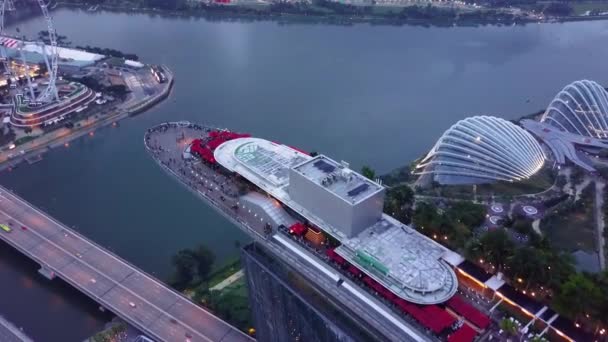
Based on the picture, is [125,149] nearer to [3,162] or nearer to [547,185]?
[3,162]

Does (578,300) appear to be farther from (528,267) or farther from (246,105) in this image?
(246,105)

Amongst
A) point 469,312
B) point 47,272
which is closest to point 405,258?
point 469,312

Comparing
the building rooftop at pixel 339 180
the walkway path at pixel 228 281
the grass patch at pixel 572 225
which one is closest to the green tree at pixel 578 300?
the building rooftop at pixel 339 180

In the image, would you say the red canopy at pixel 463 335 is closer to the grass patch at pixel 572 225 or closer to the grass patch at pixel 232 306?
the grass patch at pixel 232 306

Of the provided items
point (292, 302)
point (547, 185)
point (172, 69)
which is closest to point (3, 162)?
point (172, 69)

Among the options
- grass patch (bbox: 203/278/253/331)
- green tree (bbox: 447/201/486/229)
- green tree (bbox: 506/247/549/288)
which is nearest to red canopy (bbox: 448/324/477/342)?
green tree (bbox: 506/247/549/288)
